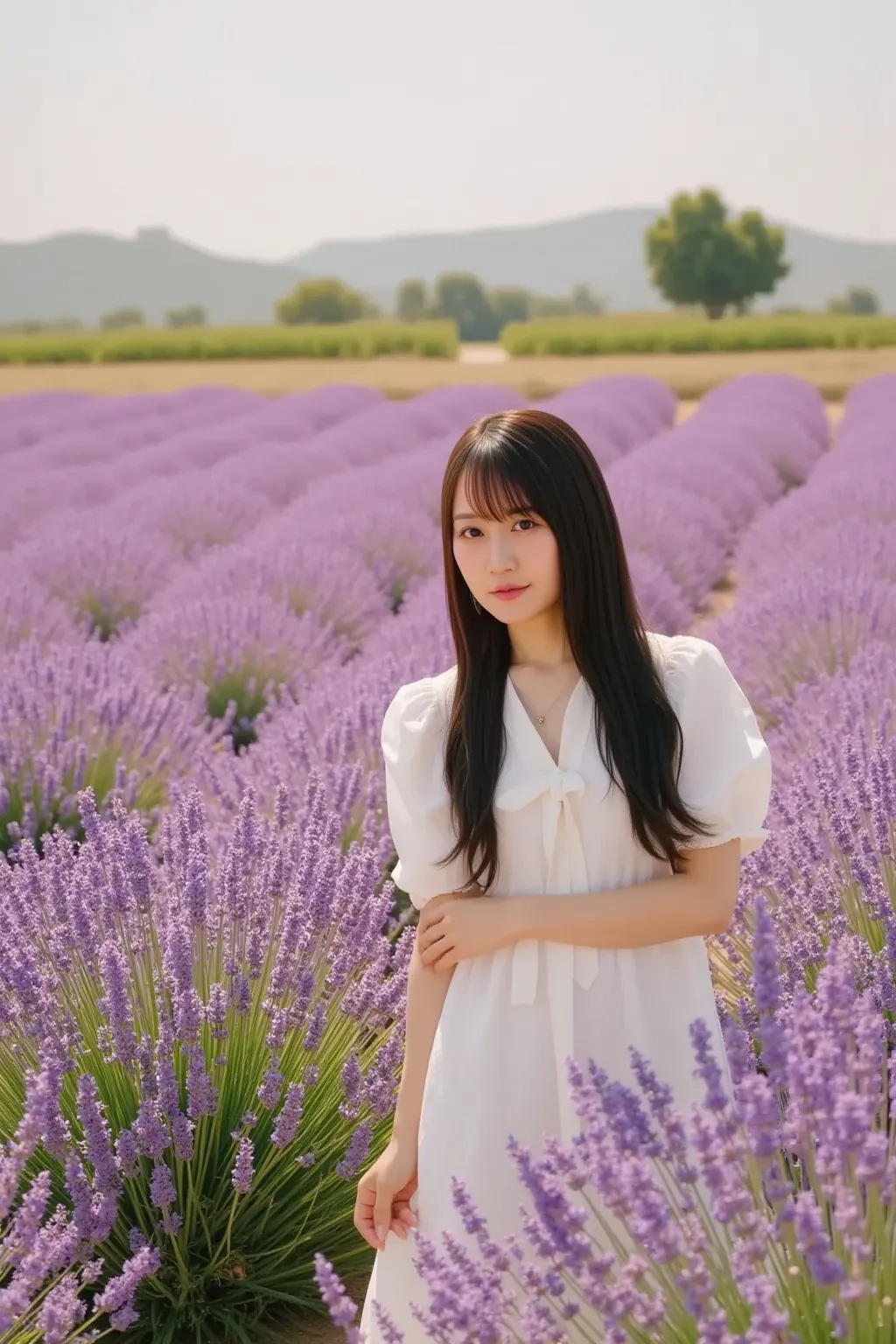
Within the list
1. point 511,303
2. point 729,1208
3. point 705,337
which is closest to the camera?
point 729,1208

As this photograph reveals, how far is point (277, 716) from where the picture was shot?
4.13m

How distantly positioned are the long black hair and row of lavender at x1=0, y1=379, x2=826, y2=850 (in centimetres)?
121

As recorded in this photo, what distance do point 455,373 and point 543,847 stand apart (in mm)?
25303

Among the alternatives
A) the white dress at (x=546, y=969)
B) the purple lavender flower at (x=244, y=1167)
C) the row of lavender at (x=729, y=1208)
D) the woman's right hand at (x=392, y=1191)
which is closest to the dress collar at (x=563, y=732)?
the white dress at (x=546, y=969)

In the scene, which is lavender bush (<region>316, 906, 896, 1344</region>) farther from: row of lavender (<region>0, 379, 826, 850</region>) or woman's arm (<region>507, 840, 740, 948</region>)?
row of lavender (<region>0, 379, 826, 850</region>)

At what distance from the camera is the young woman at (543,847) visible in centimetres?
156

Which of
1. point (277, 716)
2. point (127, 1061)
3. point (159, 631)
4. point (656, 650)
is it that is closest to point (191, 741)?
point (277, 716)

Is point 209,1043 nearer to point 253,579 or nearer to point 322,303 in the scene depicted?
point 253,579

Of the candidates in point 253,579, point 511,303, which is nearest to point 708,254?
point 511,303

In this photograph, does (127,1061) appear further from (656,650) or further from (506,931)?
(656,650)

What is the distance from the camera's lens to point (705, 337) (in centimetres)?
3372

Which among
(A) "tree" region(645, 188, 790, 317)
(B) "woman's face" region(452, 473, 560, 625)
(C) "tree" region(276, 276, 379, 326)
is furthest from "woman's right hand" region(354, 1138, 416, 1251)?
(C) "tree" region(276, 276, 379, 326)

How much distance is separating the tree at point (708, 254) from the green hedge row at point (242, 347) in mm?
28713

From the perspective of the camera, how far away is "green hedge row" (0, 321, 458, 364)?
3559 cm
